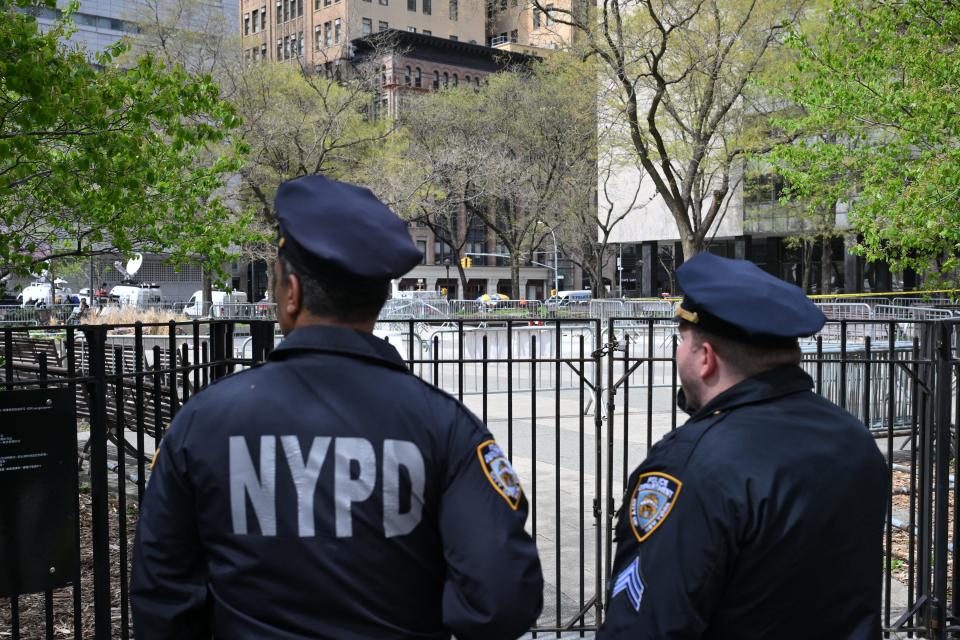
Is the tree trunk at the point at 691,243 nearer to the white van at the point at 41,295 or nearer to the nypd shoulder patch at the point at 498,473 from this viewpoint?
the nypd shoulder patch at the point at 498,473

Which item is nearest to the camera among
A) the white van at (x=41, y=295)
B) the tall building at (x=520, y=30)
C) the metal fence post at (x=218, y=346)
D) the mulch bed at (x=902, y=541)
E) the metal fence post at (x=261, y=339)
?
the metal fence post at (x=261, y=339)

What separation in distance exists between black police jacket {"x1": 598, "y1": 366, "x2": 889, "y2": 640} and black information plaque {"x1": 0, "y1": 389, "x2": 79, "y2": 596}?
2.38 meters

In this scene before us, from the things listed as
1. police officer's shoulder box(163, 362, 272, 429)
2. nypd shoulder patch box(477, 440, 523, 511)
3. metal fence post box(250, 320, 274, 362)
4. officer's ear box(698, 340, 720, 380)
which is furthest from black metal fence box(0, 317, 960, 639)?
nypd shoulder patch box(477, 440, 523, 511)

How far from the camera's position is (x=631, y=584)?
222 centimetres

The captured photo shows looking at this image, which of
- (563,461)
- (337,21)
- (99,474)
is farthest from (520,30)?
(99,474)

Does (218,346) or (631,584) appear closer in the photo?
(631,584)

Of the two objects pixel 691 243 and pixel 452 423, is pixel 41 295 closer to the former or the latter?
pixel 691 243

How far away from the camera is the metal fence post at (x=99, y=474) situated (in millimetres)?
3885

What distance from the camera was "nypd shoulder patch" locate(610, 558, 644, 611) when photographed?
2186 millimetres

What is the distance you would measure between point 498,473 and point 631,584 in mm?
443

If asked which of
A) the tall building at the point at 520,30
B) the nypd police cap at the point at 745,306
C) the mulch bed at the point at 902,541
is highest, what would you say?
the tall building at the point at 520,30

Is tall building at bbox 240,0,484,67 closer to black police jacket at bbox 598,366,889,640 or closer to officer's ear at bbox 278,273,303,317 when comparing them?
officer's ear at bbox 278,273,303,317

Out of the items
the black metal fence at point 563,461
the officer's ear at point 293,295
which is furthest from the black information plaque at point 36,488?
the officer's ear at point 293,295

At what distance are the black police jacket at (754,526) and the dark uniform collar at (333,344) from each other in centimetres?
69
